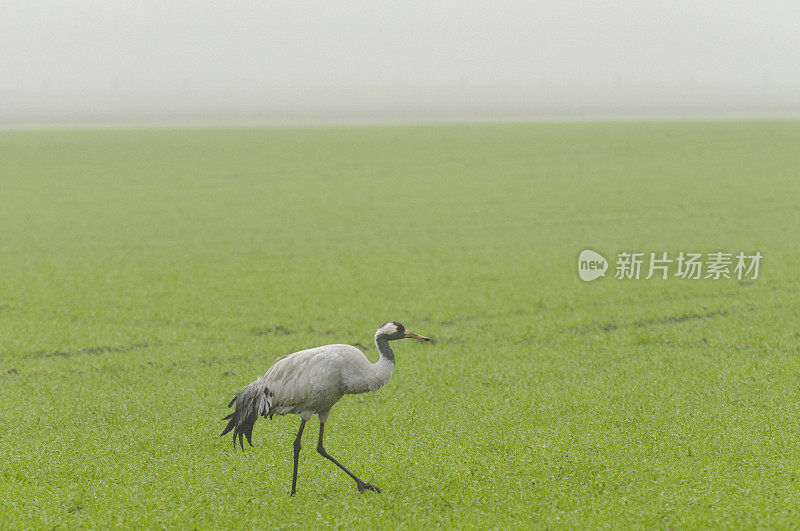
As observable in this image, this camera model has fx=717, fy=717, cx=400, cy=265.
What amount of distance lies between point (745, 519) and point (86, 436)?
914 centimetres

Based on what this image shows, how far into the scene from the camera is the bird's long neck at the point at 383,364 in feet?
27.5

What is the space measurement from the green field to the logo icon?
387 mm

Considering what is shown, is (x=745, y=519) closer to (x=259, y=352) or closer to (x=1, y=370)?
(x=259, y=352)

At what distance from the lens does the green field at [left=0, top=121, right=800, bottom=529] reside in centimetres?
884

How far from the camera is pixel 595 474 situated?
922 centimetres

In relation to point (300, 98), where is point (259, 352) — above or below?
below

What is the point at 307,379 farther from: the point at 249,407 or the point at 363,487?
the point at 363,487

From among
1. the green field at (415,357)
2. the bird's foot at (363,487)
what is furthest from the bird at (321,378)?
the green field at (415,357)

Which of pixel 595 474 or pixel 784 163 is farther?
pixel 784 163

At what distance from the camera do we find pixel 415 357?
47.8 feet

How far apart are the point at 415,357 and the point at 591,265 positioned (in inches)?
362

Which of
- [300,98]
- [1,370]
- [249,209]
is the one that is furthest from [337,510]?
[300,98]

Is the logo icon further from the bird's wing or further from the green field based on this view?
the bird's wing

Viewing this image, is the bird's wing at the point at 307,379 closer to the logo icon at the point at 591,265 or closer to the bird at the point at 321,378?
the bird at the point at 321,378
